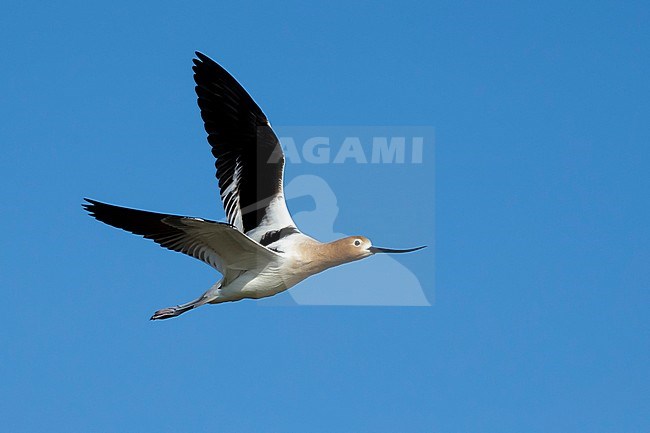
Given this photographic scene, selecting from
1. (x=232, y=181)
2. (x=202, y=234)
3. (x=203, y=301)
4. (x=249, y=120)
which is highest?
(x=249, y=120)

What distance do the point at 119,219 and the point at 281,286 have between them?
Result: 217 centimetres

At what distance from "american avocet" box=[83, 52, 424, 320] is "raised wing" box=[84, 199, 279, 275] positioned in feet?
0.04

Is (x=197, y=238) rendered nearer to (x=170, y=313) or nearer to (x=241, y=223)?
(x=170, y=313)

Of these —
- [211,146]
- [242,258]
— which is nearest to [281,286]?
[242,258]

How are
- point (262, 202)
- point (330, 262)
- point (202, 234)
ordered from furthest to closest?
1. point (262, 202)
2. point (330, 262)
3. point (202, 234)

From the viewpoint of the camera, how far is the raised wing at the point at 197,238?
11.8 m

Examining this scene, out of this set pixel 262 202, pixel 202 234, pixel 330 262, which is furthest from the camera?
pixel 262 202

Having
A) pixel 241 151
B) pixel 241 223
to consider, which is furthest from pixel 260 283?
pixel 241 151

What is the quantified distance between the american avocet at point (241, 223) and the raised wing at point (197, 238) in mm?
12

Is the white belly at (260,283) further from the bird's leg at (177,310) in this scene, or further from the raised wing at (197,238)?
the bird's leg at (177,310)

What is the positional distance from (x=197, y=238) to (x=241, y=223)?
75.9 inches

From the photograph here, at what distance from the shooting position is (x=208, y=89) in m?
14.7

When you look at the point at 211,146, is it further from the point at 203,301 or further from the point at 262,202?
the point at 203,301

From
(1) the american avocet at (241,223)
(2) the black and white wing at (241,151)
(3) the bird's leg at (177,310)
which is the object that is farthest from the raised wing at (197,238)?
(2) the black and white wing at (241,151)
